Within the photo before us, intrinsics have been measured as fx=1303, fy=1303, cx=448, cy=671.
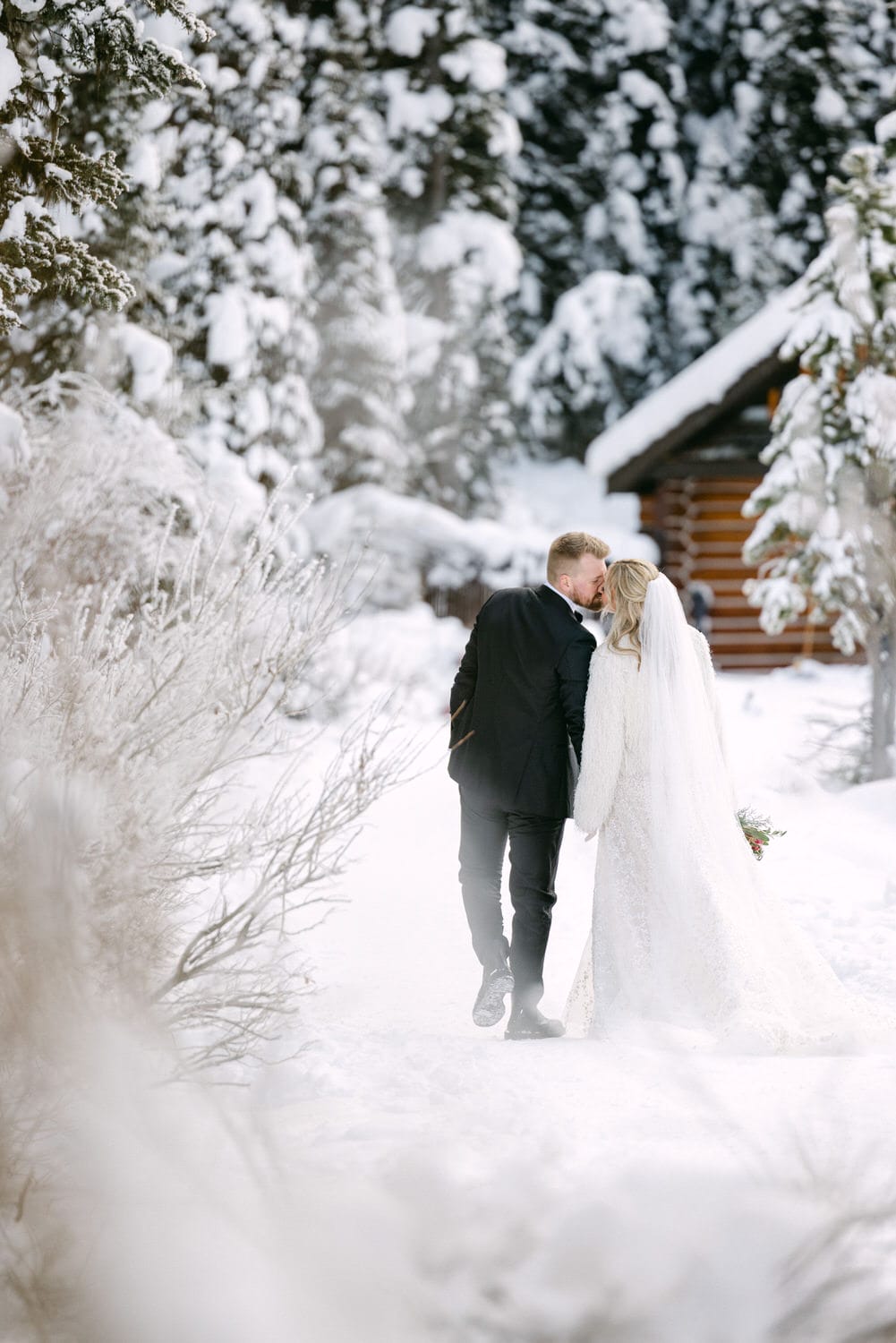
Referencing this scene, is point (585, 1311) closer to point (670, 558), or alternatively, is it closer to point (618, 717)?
point (618, 717)

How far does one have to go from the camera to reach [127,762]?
14.6ft

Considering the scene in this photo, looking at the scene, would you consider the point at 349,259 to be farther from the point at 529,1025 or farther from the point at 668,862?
the point at 529,1025

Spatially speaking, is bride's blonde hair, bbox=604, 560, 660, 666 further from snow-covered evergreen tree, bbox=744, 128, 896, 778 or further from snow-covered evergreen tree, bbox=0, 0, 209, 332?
snow-covered evergreen tree, bbox=744, 128, 896, 778

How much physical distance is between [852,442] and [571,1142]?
963cm

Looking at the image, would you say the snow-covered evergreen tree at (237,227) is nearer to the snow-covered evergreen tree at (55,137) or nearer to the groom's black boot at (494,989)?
the snow-covered evergreen tree at (55,137)

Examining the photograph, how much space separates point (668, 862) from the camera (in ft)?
17.7

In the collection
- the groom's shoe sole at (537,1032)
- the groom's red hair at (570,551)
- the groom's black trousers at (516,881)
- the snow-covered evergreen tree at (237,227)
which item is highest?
the snow-covered evergreen tree at (237,227)

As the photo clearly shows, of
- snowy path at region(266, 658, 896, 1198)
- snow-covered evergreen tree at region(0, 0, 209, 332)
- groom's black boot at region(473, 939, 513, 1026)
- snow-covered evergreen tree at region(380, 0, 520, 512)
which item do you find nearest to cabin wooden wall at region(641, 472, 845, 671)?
snow-covered evergreen tree at region(380, 0, 520, 512)

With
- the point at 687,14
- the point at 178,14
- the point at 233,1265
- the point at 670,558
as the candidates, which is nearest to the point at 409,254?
the point at 670,558

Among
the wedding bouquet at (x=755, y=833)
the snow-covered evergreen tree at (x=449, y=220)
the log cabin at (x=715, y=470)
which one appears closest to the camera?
the wedding bouquet at (x=755, y=833)

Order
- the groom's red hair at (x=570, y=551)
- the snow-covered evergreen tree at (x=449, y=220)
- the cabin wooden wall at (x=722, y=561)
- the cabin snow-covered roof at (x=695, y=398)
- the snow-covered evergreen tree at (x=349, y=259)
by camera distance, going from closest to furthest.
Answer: the groom's red hair at (x=570, y=551) → the cabin snow-covered roof at (x=695, y=398) → the cabin wooden wall at (x=722, y=561) → the snow-covered evergreen tree at (x=349, y=259) → the snow-covered evergreen tree at (x=449, y=220)

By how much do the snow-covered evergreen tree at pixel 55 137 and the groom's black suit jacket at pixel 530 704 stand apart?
2.15 metres

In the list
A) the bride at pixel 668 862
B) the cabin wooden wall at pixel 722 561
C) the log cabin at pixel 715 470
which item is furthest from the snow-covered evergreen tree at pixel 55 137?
the cabin wooden wall at pixel 722 561

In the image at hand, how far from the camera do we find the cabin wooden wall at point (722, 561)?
22.7 meters
